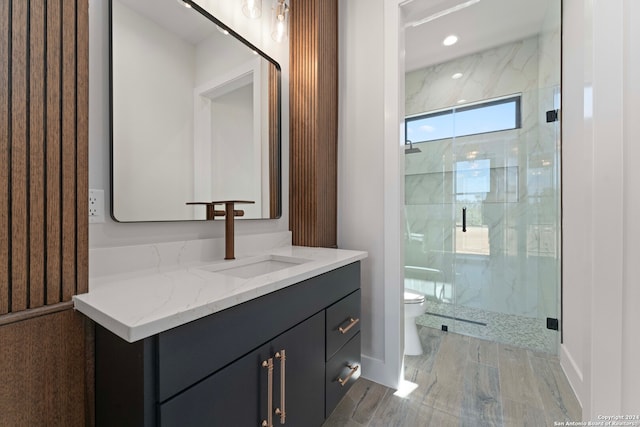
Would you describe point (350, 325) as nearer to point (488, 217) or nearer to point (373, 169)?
point (373, 169)

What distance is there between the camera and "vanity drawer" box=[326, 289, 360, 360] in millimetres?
1169

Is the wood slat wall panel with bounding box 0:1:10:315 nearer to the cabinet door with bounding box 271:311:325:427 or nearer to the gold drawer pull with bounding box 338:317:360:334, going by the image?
the cabinet door with bounding box 271:311:325:427

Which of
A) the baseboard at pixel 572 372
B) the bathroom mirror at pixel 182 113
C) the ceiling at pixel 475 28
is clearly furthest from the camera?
the ceiling at pixel 475 28

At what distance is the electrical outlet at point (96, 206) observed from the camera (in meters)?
0.89

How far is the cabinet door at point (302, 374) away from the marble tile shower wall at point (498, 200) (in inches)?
73.8

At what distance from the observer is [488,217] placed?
2721 millimetres

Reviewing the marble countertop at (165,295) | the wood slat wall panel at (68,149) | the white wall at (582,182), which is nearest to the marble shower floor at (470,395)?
the white wall at (582,182)

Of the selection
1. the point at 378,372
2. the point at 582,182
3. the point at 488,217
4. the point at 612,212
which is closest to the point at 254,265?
the point at 378,372

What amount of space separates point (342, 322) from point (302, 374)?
347 mm

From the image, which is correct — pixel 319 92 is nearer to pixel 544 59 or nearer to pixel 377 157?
pixel 377 157

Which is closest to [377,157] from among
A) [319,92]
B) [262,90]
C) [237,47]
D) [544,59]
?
[319,92]

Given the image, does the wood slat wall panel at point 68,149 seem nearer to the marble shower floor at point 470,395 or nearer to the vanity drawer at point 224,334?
the vanity drawer at point 224,334

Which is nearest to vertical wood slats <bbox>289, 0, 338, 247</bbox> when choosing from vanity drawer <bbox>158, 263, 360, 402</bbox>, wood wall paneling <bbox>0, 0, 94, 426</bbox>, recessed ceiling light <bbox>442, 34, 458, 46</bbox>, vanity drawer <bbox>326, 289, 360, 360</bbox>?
vanity drawer <bbox>326, 289, 360, 360</bbox>

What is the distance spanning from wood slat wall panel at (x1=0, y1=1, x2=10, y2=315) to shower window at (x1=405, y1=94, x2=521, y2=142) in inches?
124
